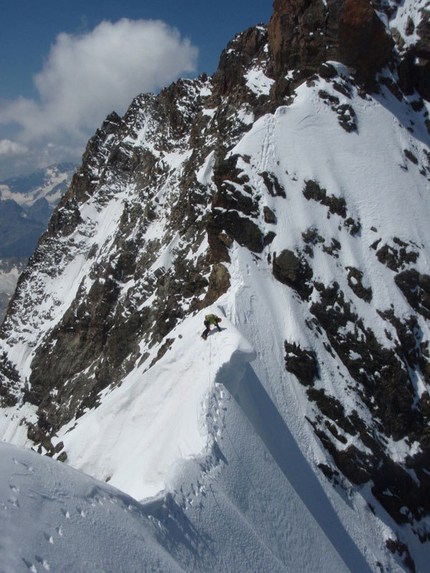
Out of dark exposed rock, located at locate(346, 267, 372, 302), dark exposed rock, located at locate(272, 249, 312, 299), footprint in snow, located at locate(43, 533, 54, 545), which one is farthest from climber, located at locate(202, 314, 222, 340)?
footprint in snow, located at locate(43, 533, 54, 545)

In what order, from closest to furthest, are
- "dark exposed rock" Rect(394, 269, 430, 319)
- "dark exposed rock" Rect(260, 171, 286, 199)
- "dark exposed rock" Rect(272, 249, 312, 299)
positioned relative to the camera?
"dark exposed rock" Rect(272, 249, 312, 299)
"dark exposed rock" Rect(394, 269, 430, 319)
"dark exposed rock" Rect(260, 171, 286, 199)

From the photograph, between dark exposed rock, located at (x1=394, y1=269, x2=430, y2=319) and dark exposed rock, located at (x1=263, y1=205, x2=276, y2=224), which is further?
dark exposed rock, located at (x1=263, y1=205, x2=276, y2=224)

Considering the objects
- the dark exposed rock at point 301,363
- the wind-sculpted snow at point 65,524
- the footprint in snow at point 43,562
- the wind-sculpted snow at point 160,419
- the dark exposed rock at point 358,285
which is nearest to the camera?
the footprint in snow at point 43,562

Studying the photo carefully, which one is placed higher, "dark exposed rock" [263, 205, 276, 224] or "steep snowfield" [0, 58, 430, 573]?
"dark exposed rock" [263, 205, 276, 224]

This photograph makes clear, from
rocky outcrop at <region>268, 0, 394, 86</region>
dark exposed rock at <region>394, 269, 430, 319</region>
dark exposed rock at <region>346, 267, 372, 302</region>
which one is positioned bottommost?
dark exposed rock at <region>394, 269, 430, 319</region>

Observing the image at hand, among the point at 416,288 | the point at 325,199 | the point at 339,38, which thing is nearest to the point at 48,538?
the point at 416,288

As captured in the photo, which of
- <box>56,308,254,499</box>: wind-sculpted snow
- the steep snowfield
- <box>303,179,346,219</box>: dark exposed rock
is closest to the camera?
the steep snowfield

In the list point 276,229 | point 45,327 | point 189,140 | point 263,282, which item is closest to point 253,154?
point 276,229

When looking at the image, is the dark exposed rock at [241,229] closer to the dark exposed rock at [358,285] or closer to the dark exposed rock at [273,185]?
the dark exposed rock at [273,185]

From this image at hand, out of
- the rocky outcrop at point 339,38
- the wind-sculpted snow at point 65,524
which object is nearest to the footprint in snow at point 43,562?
the wind-sculpted snow at point 65,524

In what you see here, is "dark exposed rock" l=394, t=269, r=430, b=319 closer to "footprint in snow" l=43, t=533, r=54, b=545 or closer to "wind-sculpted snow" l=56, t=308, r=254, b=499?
"wind-sculpted snow" l=56, t=308, r=254, b=499
